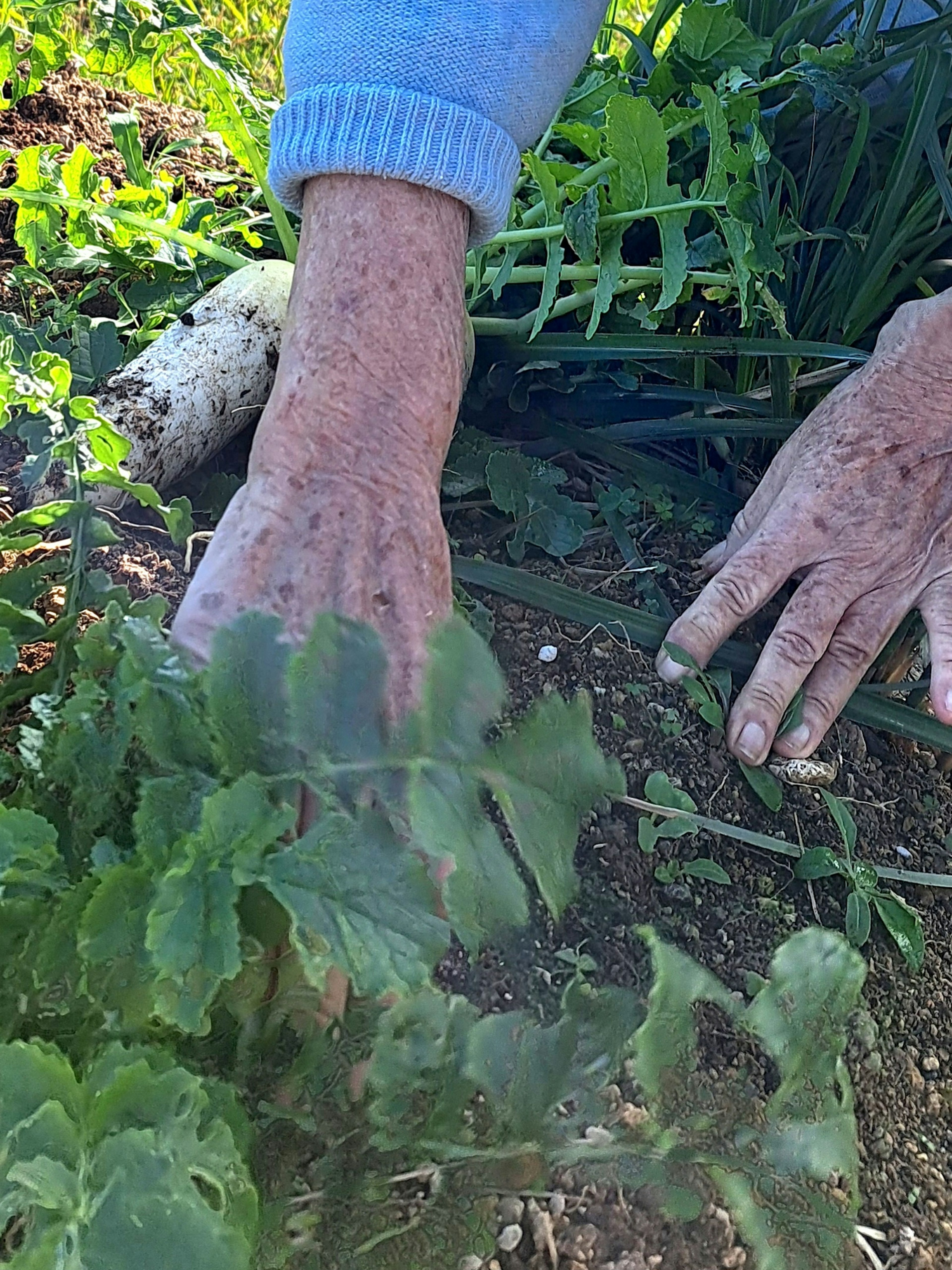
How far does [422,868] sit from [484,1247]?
0.35 metres

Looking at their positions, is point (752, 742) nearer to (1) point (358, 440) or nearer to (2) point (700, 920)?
(2) point (700, 920)

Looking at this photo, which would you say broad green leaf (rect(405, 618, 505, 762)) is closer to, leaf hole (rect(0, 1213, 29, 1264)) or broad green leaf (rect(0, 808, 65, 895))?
broad green leaf (rect(0, 808, 65, 895))

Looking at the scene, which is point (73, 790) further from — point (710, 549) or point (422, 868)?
point (710, 549)

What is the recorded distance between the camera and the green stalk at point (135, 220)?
1.44 meters

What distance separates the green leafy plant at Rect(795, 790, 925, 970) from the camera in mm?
1252

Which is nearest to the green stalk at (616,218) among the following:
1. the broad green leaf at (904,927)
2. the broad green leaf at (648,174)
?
the broad green leaf at (648,174)

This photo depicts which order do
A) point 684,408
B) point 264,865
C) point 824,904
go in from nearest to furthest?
point 264,865
point 824,904
point 684,408

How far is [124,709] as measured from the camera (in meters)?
0.72

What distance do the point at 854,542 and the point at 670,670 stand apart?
1.07ft

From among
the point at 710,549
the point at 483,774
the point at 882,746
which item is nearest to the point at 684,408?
the point at 710,549

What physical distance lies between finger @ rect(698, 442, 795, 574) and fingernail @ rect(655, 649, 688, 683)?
0.70 feet

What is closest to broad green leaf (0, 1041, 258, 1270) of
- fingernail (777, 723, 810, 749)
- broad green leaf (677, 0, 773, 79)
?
fingernail (777, 723, 810, 749)


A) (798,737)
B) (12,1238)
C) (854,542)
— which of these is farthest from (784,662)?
(12,1238)

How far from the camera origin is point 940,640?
4.80ft
